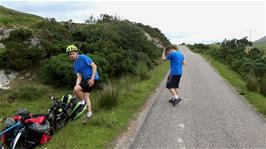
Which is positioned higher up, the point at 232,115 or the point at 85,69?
the point at 85,69

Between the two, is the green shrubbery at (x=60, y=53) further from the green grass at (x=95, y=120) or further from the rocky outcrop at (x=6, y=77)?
the green grass at (x=95, y=120)

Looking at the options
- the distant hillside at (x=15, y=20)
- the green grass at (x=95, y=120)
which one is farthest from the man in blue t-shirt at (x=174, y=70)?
the distant hillside at (x=15, y=20)

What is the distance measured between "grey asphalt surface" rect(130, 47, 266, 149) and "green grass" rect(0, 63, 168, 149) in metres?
0.54

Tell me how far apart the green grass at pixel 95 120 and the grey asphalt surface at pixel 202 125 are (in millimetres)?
540

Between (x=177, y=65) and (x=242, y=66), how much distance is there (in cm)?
1674

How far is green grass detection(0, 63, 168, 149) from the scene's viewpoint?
666 cm

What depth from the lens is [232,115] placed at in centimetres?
897

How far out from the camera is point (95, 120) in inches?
309

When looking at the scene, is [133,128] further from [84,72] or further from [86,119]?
[84,72]

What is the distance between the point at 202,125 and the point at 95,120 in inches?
97.7

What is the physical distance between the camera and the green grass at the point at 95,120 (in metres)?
6.66

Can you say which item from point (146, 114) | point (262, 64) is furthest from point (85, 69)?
point (262, 64)

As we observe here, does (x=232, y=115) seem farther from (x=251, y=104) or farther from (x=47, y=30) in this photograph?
(x=47, y=30)

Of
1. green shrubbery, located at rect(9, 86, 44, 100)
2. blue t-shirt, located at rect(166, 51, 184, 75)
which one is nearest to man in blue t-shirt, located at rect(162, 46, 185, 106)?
blue t-shirt, located at rect(166, 51, 184, 75)
